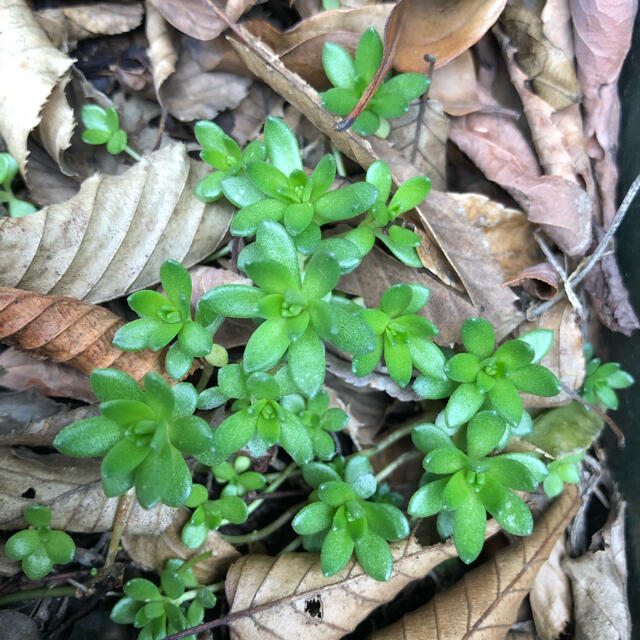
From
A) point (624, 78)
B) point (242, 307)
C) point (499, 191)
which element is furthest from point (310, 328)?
point (624, 78)

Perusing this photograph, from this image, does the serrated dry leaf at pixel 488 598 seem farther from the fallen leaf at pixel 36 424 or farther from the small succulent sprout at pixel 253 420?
the fallen leaf at pixel 36 424

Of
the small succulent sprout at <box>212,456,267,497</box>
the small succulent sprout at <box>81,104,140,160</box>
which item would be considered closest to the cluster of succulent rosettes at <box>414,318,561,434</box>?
the small succulent sprout at <box>212,456,267,497</box>

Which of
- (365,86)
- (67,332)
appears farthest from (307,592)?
(365,86)

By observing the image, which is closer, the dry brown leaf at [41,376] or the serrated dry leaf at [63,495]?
the serrated dry leaf at [63,495]

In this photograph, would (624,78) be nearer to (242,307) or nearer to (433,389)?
(433,389)

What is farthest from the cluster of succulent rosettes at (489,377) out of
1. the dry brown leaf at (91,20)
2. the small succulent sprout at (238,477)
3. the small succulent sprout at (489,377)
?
the dry brown leaf at (91,20)

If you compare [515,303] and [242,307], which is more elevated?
[242,307]

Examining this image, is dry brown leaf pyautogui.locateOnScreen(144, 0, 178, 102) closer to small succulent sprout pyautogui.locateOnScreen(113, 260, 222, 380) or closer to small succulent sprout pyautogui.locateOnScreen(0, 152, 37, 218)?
small succulent sprout pyautogui.locateOnScreen(0, 152, 37, 218)
